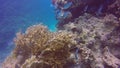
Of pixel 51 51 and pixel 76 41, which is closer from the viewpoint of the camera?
pixel 51 51

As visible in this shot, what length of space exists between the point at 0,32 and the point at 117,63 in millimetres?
8079

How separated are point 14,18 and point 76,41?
29.4 ft

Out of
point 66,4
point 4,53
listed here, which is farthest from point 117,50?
point 4,53

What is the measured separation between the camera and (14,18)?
12695 mm

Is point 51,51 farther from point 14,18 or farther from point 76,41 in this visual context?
point 14,18

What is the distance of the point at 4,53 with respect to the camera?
31.4ft

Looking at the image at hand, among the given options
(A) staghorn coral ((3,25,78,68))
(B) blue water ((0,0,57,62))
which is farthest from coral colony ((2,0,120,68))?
(B) blue water ((0,0,57,62))

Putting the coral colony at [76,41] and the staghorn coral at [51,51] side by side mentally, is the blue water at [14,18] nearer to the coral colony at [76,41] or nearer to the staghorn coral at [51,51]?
the coral colony at [76,41]

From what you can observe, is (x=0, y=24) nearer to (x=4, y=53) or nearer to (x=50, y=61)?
(x=4, y=53)

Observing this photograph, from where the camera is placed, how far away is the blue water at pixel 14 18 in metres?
10.5

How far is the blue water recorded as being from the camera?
10.5 meters

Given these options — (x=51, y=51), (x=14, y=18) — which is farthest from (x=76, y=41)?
(x=14, y=18)

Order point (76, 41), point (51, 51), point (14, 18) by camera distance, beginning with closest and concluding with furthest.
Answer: point (51, 51) → point (76, 41) → point (14, 18)

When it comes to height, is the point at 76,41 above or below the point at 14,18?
below
